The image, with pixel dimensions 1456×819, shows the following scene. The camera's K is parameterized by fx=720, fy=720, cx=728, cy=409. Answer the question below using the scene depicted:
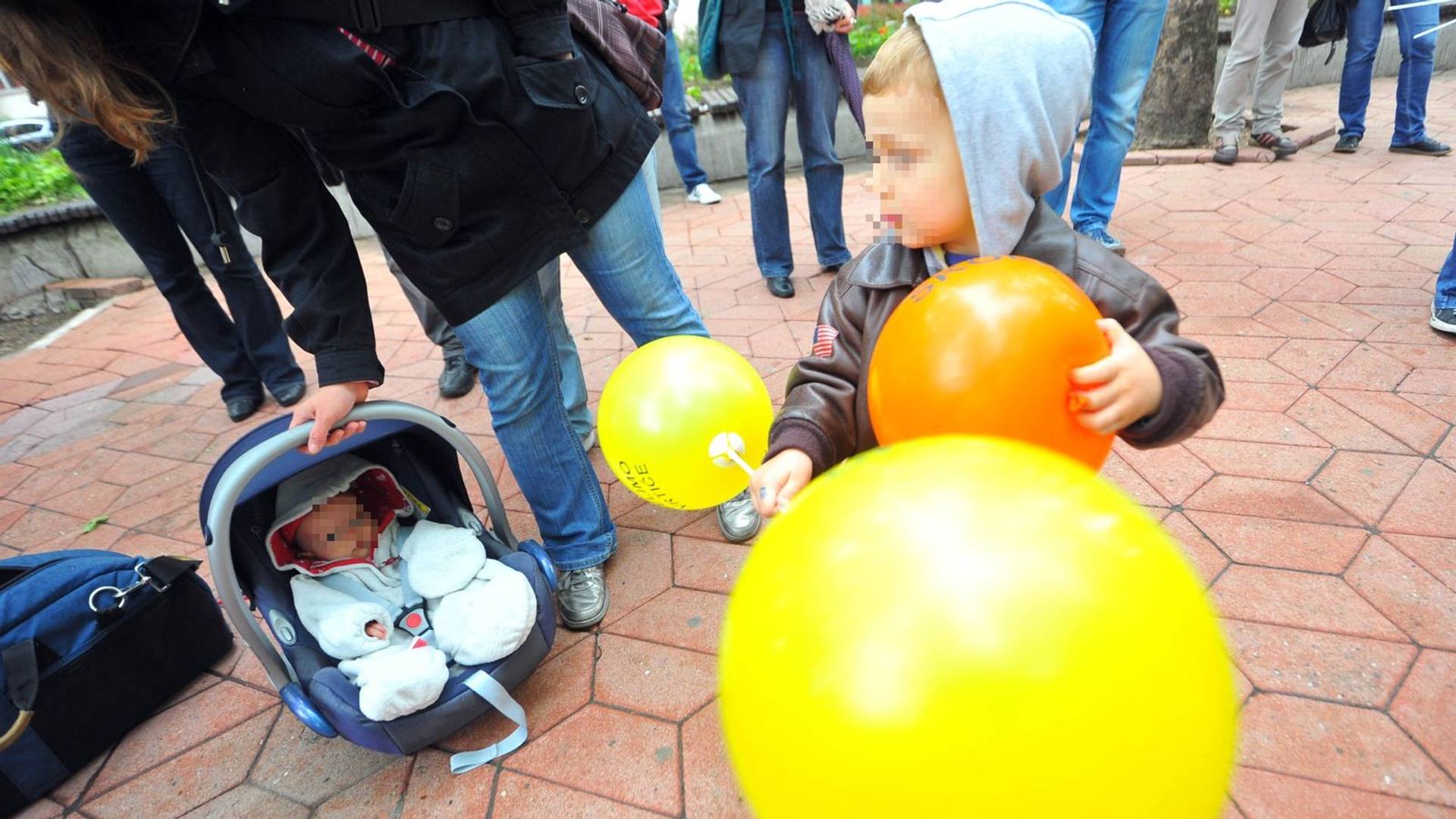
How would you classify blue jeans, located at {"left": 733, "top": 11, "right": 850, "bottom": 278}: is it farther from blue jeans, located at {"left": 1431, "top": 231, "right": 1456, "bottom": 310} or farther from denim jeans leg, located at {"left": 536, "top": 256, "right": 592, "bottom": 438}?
blue jeans, located at {"left": 1431, "top": 231, "right": 1456, "bottom": 310}

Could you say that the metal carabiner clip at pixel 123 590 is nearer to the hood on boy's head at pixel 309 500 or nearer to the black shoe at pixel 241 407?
the hood on boy's head at pixel 309 500

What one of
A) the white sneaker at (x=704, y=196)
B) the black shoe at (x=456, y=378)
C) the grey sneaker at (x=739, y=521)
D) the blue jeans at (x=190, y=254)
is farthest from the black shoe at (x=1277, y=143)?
the blue jeans at (x=190, y=254)

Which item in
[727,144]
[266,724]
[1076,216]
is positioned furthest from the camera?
[727,144]

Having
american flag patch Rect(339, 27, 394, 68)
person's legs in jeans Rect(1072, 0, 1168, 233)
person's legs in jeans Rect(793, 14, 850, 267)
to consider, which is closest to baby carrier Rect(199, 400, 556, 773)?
american flag patch Rect(339, 27, 394, 68)

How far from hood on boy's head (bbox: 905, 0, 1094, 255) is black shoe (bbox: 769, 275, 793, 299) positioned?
9.11 ft

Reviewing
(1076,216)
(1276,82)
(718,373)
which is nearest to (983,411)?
(718,373)

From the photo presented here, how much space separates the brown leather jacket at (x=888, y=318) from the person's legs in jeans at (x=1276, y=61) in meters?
5.49

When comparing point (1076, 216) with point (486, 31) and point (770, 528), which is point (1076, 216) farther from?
point (770, 528)

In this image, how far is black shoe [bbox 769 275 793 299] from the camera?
3930 millimetres

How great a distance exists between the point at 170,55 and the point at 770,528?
49.4 inches

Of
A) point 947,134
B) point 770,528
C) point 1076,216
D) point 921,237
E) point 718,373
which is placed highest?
point 947,134

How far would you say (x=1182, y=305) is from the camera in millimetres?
3266

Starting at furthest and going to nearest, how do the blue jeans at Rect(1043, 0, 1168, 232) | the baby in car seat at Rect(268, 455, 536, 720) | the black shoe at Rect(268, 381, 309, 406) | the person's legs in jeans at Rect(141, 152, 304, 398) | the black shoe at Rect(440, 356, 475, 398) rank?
the black shoe at Rect(268, 381, 309, 406)
the blue jeans at Rect(1043, 0, 1168, 232)
the black shoe at Rect(440, 356, 475, 398)
the person's legs in jeans at Rect(141, 152, 304, 398)
the baby in car seat at Rect(268, 455, 536, 720)

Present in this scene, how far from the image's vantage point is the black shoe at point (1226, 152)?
17.1ft
